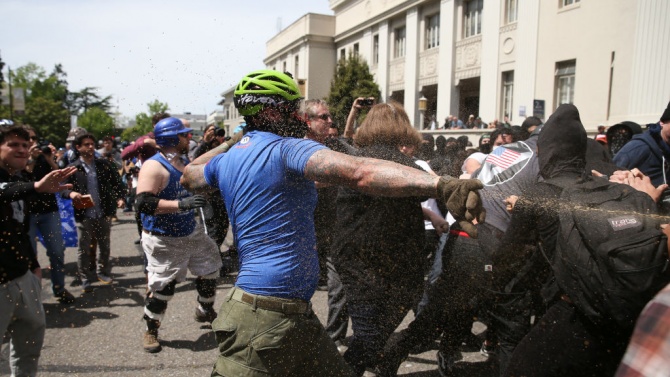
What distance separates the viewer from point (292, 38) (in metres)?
41.9

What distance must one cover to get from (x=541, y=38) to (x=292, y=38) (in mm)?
26806

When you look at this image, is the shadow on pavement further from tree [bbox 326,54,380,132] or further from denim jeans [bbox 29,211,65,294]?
tree [bbox 326,54,380,132]

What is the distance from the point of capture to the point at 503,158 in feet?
10.9

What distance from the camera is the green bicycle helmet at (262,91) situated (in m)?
2.29

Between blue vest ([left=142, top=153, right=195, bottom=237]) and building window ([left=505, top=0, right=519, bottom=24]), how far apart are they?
64.6 feet

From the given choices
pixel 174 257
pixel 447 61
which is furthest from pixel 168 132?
pixel 447 61

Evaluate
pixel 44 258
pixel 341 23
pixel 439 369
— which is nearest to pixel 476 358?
pixel 439 369

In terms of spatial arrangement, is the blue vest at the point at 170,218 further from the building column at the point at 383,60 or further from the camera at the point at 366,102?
the building column at the point at 383,60

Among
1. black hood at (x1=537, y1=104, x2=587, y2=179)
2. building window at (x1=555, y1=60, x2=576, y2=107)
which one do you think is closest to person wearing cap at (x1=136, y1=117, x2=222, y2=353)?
black hood at (x1=537, y1=104, x2=587, y2=179)

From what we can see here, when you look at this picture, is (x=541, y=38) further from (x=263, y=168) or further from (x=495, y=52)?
(x=263, y=168)

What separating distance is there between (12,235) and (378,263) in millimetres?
2316

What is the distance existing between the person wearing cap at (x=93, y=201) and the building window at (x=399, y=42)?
25.1m

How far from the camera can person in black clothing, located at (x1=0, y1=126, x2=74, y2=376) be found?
2955 mm

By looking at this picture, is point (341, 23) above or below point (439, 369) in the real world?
above
